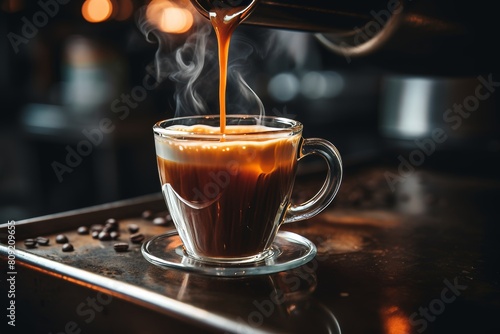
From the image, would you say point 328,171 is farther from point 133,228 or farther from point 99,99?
point 99,99

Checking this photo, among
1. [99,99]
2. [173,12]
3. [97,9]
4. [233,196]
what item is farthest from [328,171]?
[99,99]

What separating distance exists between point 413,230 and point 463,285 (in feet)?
0.90

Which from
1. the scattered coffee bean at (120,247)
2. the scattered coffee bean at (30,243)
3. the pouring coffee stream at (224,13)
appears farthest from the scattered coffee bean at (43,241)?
the pouring coffee stream at (224,13)

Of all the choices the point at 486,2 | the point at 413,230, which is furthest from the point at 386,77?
the point at 413,230

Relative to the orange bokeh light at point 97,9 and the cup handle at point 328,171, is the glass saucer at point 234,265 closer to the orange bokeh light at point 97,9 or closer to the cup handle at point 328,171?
the cup handle at point 328,171

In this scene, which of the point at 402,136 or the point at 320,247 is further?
the point at 402,136

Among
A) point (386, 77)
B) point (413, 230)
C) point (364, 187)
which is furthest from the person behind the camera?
point (386, 77)

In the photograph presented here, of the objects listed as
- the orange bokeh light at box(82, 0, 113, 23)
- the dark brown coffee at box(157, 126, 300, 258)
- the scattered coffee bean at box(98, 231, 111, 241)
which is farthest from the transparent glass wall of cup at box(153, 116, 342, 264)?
the orange bokeh light at box(82, 0, 113, 23)

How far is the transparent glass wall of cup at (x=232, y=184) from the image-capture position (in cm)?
80

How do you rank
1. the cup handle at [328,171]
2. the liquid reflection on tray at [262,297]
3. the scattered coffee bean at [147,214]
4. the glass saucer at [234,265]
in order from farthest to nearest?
the scattered coffee bean at [147,214], the cup handle at [328,171], the glass saucer at [234,265], the liquid reflection on tray at [262,297]

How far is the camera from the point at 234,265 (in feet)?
2.65

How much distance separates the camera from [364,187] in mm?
1322

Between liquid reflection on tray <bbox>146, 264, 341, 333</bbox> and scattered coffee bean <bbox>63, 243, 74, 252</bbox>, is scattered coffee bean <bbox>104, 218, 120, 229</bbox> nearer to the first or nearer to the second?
scattered coffee bean <bbox>63, 243, 74, 252</bbox>

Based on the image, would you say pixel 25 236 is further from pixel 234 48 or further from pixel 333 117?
pixel 333 117
